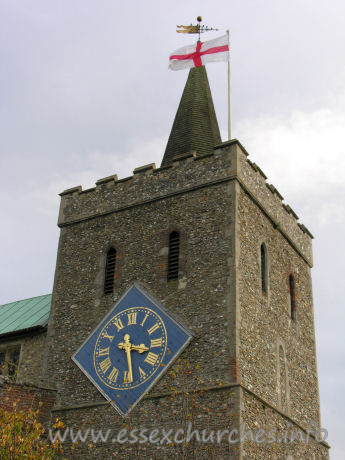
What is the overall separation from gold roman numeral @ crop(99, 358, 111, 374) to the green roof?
315 centimetres

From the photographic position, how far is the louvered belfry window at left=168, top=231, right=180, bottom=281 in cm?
2100

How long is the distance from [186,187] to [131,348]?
4879 mm

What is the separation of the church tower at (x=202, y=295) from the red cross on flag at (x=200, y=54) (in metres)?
2.26

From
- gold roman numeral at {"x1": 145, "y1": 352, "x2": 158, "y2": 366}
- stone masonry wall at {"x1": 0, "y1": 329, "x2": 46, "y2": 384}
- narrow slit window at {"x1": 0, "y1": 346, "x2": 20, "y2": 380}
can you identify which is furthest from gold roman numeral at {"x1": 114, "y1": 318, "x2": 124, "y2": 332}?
narrow slit window at {"x1": 0, "y1": 346, "x2": 20, "y2": 380}

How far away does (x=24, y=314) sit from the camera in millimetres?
26016

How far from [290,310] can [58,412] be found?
739cm

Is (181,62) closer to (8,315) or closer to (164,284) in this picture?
(164,284)

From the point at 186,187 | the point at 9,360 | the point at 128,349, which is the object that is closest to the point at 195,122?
the point at 186,187

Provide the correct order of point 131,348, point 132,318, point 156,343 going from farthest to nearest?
point 132,318
point 131,348
point 156,343

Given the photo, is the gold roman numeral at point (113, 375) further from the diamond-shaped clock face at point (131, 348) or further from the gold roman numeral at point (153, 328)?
the gold roman numeral at point (153, 328)

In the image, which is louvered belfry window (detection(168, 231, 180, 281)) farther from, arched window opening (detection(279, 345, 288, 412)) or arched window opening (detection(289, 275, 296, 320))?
arched window opening (detection(289, 275, 296, 320))

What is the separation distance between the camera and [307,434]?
70.6 feet

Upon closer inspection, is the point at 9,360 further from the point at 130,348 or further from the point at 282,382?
the point at 282,382

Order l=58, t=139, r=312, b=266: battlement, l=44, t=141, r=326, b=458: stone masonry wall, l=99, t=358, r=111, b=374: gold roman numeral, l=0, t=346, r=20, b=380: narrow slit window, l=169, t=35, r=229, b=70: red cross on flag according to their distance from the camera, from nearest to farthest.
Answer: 1. l=44, t=141, r=326, b=458: stone masonry wall
2. l=99, t=358, r=111, b=374: gold roman numeral
3. l=58, t=139, r=312, b=266: battlement
4. l=0, t=346, r=20, b=380: narrow slit window
5. l=169, t=35, r=229, b=70: red cross on flag
